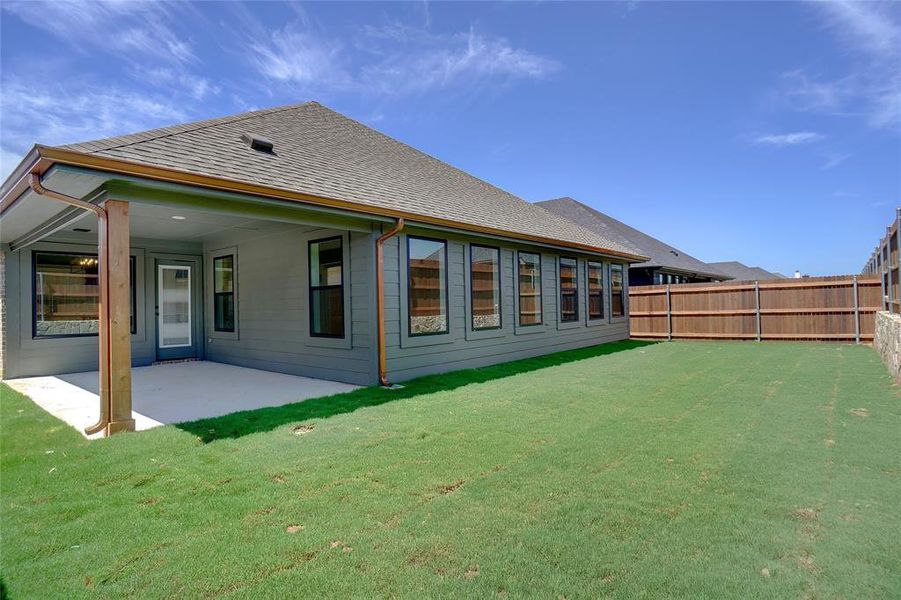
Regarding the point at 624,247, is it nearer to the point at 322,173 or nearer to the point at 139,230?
the point at 322,173

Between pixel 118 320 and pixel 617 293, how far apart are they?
12.4 meters

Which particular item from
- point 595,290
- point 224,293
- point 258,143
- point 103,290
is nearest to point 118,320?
point 103,290

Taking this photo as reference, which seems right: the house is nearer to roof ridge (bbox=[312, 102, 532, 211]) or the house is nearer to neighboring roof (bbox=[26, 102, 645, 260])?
neighboring roof (bbox=[26, 102, 645, 260])

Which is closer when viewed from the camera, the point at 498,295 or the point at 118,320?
the point at 118,320

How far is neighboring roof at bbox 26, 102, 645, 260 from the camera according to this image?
4992 millimetres

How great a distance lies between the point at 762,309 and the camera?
39.9ft

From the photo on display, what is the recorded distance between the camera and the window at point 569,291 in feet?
A: 35.6

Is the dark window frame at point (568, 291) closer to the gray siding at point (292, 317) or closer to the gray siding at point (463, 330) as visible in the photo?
the gray siding at point (463, 330)

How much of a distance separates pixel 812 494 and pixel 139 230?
951 cm

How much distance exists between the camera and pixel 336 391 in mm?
6191

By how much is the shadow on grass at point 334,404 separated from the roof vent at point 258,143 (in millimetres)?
3607

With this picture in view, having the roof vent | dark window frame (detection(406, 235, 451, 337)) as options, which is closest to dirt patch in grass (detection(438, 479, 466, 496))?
dark window frame (detection(406, 235, 451, 337))

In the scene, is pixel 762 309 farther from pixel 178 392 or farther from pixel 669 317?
pixel 178 392

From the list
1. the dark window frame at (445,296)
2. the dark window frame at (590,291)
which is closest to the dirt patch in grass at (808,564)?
the dark window frame at (445,296)
